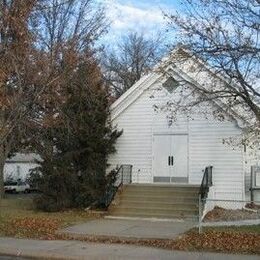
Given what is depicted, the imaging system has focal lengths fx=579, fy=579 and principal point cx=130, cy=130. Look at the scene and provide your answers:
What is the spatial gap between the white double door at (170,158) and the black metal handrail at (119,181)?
1158mm

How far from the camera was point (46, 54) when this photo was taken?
67.6ft

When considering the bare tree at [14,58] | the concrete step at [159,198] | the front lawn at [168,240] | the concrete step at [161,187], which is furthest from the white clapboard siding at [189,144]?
the bare tree at [14,58]

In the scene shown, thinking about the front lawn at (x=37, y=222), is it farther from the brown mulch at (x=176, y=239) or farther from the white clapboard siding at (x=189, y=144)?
the white clapboard siding at (x=189, y=144)

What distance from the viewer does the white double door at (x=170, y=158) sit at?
25.0m

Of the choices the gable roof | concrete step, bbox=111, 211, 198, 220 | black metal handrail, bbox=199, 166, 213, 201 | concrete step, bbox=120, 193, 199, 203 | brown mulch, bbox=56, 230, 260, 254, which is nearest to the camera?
brown mulch, bbox=56, 230, 260, 254

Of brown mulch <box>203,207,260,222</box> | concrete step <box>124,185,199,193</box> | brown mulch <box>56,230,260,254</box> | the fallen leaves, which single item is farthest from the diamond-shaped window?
brown mulch <box>56,230,260,254</box>

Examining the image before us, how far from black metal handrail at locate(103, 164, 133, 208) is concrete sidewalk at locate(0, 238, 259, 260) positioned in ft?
26.1

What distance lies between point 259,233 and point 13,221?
26.0ft

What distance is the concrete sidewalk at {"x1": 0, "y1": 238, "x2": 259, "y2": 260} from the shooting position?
1338 centimetres

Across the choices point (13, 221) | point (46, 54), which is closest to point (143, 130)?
point (46, 54)

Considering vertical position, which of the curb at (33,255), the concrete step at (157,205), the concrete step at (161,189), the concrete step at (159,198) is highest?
the concrete step at (161,189)

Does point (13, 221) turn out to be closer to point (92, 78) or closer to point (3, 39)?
point (3, 39)

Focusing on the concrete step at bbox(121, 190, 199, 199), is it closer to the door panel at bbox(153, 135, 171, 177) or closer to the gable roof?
the door panel at bbox(153, 135, 171, 177)

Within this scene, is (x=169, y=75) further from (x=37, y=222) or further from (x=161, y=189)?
(x=37, y=222)
